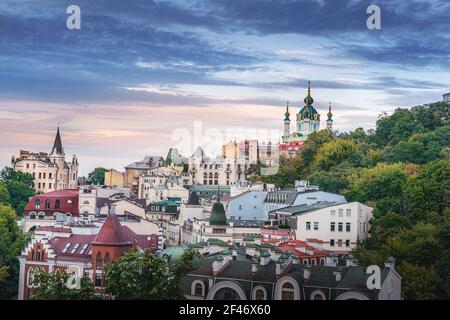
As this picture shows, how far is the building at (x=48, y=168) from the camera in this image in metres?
23.1

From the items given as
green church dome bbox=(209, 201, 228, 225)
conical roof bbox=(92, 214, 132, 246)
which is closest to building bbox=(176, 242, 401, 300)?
conical roof bbox=(92, 214, 132, 246)

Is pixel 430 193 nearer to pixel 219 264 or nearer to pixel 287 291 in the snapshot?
pixel 287 291

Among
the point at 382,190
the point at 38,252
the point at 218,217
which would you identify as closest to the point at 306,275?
the point at 38,252

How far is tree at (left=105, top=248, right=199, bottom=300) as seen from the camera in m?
14.2

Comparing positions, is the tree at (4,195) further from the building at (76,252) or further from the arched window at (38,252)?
the arched window at (38,252)

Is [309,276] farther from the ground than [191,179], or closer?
closer

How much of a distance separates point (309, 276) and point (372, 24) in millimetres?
4837

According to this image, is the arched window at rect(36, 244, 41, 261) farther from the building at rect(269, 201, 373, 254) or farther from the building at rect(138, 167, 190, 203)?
the building at rect(138, 167, 190, 203)

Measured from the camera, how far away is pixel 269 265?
15.2m

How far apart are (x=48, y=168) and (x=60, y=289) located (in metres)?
13.4
